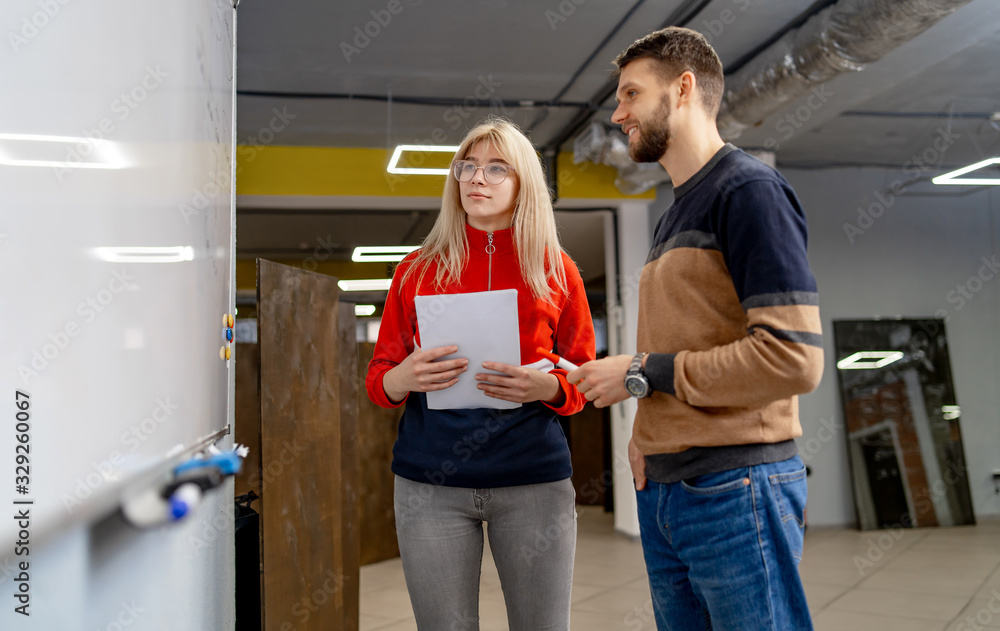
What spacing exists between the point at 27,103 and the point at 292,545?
1906 millimetres

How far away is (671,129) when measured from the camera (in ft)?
4.43

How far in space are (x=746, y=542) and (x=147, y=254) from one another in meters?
0.99

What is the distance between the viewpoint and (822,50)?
12.2 feet

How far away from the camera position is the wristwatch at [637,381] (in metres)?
1.23

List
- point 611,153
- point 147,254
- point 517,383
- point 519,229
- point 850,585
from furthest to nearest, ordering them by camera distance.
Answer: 1. point 611,153
2. point 850,585
3. point 519,229
4. point 517,383
5. point 147,254

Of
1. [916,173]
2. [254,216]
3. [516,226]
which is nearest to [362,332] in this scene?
[254,216]

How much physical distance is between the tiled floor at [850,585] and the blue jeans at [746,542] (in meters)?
2.62

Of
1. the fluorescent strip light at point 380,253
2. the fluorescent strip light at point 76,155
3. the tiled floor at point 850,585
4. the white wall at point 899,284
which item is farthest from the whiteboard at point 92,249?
the fluorescent strip light at point 380,253

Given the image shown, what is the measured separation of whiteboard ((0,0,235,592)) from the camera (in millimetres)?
707

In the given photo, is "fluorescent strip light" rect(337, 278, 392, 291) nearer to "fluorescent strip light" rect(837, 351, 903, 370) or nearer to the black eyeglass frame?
"fluorescent strip light" rect(837, 351, 903, 370)

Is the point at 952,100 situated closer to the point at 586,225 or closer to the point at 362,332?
the point at 586,225

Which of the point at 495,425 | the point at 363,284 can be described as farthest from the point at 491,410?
the point at 363,284

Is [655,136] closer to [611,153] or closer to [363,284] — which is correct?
[611,153]

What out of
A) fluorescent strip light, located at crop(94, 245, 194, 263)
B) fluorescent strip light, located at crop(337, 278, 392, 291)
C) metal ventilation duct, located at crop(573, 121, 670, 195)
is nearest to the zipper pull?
fluorescent strip light, located at crop(94, 245, 194, 263)
